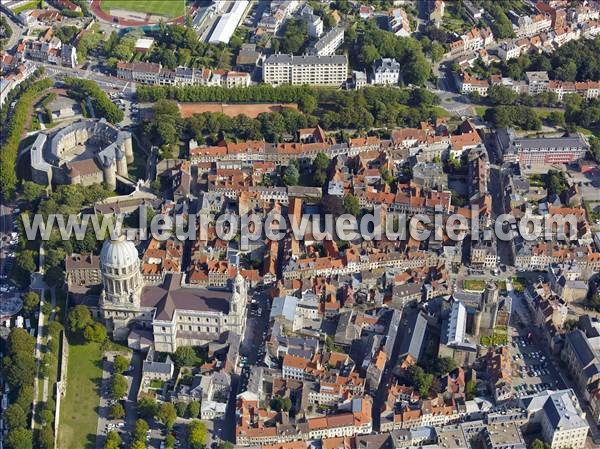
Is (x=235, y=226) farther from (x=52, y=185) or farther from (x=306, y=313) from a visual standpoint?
(x=52, y=185)

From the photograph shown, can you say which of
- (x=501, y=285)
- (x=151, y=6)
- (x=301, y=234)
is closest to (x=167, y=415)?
(x=301, y=234)

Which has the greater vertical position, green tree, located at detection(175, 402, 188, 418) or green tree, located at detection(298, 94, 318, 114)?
green tree, located at detection(298, 94, 318, 114)

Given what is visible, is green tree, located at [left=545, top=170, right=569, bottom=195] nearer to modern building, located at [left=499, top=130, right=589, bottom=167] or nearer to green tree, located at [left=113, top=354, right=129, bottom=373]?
modern building, located at [left=499, top=130, right=589, bottom=167]

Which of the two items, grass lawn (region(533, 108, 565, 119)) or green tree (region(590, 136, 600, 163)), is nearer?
green tree (region(590, 136, 600, 163))

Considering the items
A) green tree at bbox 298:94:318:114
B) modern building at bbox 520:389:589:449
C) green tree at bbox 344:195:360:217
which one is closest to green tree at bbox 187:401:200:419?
modern building at bbox 520:389:589:449

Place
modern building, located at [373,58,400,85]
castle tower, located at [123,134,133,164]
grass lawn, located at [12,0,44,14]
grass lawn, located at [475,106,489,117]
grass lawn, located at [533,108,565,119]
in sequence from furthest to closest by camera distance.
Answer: grass lawn, located at [12,0,44,14] → modern building, located at [373,58,400,85] → grass lawn, located at [475,106,489,117] → grass lawn, located at [533,108,565,119] → castle tower, located at [123,134,133,164]

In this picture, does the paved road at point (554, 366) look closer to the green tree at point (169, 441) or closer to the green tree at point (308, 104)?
the green tree at point (169, 441)
